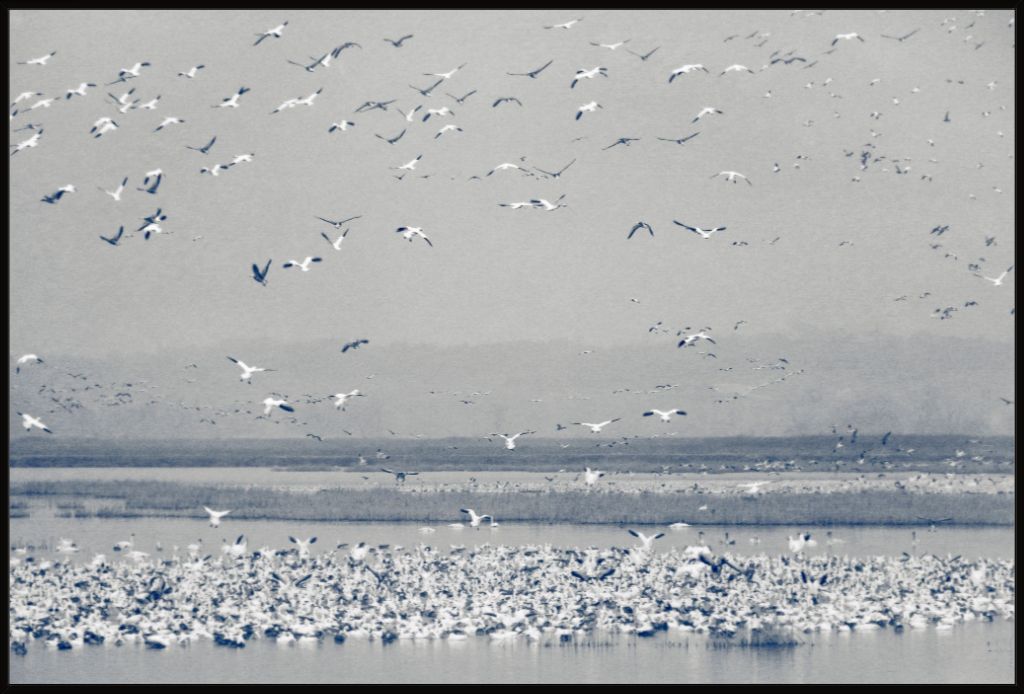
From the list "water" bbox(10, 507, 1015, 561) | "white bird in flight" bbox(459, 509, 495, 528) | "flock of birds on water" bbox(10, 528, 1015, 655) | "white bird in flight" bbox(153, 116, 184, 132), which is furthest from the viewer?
"white bird in flight" bbox(153, 116, 184, 132)

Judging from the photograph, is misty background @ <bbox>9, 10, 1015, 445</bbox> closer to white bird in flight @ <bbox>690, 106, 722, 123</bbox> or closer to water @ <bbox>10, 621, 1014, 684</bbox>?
white bird in flight @ <bbox>690, 106, 722, 123</bbox>

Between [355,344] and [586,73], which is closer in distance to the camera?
[586,73]

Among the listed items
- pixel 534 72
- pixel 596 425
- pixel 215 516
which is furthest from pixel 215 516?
pixel 534 72

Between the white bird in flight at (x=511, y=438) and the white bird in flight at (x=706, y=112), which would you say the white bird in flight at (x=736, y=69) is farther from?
the white bird in flight at (x=511, y=438)

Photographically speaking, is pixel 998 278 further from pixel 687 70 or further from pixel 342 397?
pixel 342 397

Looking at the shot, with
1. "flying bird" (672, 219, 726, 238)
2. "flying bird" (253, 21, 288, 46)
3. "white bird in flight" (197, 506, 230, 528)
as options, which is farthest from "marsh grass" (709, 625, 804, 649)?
"flying bird" (253, 21, 288, 46)

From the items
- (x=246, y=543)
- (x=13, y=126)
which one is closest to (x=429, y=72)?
(x=13, y=126)

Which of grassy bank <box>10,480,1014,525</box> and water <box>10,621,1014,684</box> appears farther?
grassy bank <box>10,480,1014,525</box>
